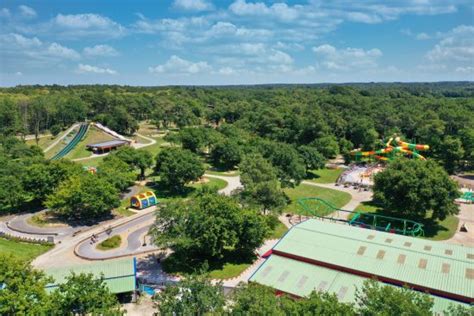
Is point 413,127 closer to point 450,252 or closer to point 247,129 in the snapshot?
point 247,129

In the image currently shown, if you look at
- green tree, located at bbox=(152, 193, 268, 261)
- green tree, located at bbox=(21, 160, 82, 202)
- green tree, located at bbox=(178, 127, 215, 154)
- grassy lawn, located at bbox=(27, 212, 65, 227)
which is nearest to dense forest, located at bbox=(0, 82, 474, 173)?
green tree, located at bbox=(178, 127, 215, 154)

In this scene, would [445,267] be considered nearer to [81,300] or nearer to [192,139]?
[81,300]

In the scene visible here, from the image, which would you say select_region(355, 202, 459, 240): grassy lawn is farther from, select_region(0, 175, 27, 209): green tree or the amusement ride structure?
select_region(0, 175, 27, 209): green tree

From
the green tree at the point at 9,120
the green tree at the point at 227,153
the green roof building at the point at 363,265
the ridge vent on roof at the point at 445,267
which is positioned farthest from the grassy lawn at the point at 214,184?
the green tree at the point at 9,120

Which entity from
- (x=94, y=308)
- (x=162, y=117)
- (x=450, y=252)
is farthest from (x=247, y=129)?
(x=94, y=308)

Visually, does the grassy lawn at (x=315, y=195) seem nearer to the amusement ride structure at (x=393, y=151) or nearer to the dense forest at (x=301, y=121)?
the dense forest at (x=301, y=121)

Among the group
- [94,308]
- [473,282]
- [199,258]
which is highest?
[94,308]

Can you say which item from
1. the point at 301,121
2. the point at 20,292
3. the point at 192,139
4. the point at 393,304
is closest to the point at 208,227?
the point at 20,292
